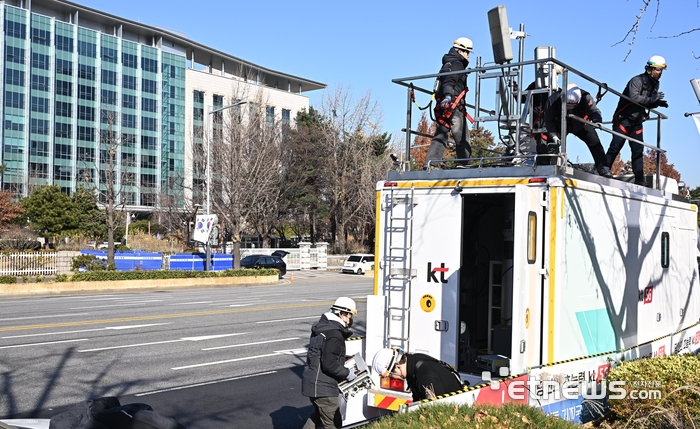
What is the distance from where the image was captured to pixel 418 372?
20.6 ft

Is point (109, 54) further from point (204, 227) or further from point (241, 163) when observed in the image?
point (204, 227)

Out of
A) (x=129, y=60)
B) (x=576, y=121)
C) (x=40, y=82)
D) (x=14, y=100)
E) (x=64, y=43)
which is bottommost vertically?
(x=576, y=121)

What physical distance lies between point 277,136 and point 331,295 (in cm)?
2827

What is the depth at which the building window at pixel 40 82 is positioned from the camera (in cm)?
8019

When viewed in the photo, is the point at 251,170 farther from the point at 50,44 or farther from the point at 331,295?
the point at 50,44

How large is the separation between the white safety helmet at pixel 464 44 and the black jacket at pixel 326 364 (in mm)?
3726

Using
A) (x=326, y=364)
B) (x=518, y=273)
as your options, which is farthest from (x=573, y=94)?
(x=326, y=364)

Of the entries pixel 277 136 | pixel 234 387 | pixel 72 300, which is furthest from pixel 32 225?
pixel 234 387

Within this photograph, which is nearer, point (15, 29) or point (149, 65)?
point (15, 29)

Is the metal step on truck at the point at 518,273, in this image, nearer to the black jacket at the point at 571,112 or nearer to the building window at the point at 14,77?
the black jacket at the point at 571,112

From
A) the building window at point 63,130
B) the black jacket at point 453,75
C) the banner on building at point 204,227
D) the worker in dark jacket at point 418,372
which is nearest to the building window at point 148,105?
the building window at point 63,130

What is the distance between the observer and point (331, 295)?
28906 millimetres

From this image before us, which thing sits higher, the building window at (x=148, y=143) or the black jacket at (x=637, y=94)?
the building window at (x=148, y=143)

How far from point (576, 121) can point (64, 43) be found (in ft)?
278
